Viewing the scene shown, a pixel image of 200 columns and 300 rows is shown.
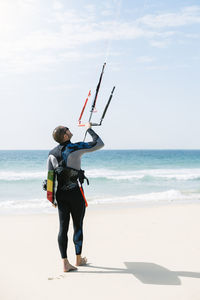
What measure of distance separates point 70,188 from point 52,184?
0.21m

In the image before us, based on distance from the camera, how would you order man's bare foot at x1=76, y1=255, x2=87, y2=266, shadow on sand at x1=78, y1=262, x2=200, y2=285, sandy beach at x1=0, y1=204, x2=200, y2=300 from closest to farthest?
sandy beach at x1=0, y1=204, x2=200, y2=300
shadow on sand at x1=78, y1=262, x2=200, y2=285
man's bare foot at x1=76, y1=255, x2=87, y2=266

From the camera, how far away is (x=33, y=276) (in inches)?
142

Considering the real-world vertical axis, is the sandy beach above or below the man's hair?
below

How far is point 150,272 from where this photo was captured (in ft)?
12.0

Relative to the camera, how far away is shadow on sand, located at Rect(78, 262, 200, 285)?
3.41 m

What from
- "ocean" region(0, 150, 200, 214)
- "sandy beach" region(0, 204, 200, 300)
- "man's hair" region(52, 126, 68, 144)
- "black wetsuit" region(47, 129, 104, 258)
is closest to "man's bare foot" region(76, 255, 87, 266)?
"sandy beach" region(0, 204, 200, 300)

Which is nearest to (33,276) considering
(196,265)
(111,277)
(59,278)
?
(59,278)

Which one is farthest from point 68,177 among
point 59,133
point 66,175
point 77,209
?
point 59,133

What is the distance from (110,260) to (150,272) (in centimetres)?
65

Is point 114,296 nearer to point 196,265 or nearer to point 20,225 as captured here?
point 196,265

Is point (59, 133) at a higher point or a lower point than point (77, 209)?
higher

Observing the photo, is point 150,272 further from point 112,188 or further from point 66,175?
point 112,188

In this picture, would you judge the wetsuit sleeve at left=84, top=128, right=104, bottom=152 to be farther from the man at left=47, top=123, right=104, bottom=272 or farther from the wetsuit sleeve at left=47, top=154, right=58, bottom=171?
the wetsuit sleeve at left=47, top=154, right=58, bottom=171

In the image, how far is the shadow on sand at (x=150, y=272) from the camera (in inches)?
134
